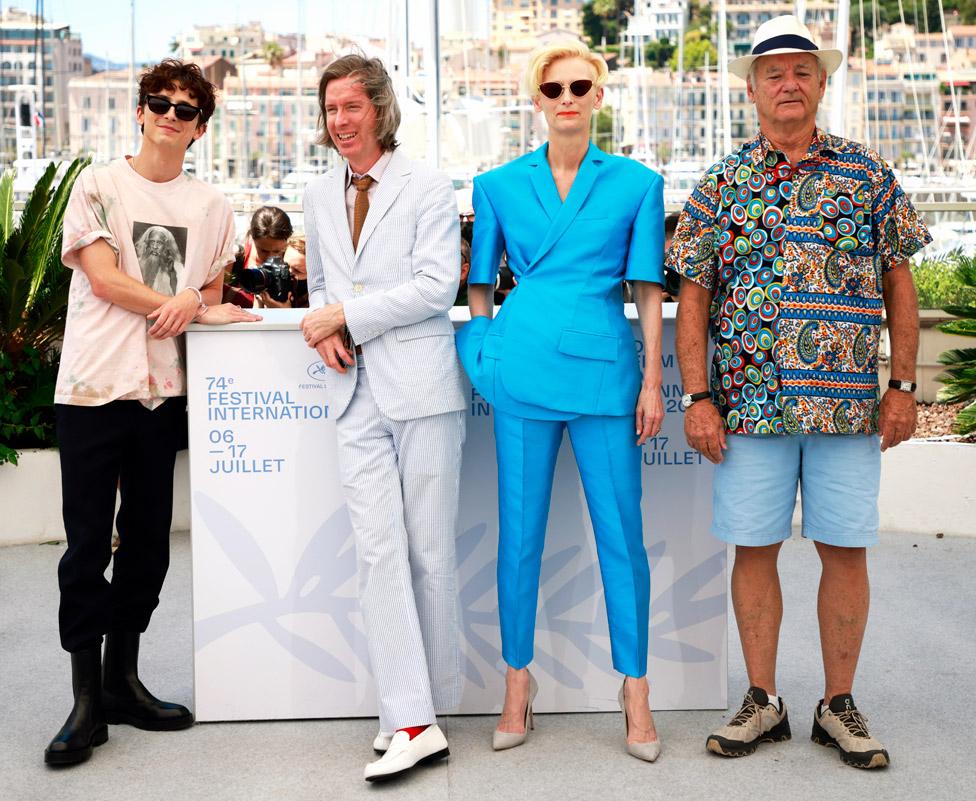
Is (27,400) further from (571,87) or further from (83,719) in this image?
(571,87)

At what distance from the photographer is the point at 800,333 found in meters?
3.71

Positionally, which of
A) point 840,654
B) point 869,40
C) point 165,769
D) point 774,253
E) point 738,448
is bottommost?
point 165,769

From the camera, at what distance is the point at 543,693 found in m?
4.29

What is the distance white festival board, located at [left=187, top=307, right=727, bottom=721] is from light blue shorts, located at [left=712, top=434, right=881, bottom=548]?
0.39 m

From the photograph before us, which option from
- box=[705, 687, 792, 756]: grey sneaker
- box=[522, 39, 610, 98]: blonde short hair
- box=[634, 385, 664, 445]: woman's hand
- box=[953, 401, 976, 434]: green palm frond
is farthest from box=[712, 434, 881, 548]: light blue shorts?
box=[953, 401, 976, 434]: green palm frond

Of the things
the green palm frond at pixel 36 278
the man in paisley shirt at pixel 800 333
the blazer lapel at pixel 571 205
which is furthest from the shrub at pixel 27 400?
the man in paisley shirt at pixel 800 333

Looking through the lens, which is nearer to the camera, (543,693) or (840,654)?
(840,654)

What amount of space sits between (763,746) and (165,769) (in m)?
1.81

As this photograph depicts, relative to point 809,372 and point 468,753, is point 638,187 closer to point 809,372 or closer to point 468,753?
point 809,372

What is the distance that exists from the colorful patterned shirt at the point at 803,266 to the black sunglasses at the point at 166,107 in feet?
5.01

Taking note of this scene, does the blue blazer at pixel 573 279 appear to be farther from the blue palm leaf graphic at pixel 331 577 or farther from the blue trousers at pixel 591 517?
the blue palm leaf graphic at pixel 331 577

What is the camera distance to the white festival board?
418cm

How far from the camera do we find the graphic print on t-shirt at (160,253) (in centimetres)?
397

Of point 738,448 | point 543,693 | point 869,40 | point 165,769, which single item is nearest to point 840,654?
point 738,448
